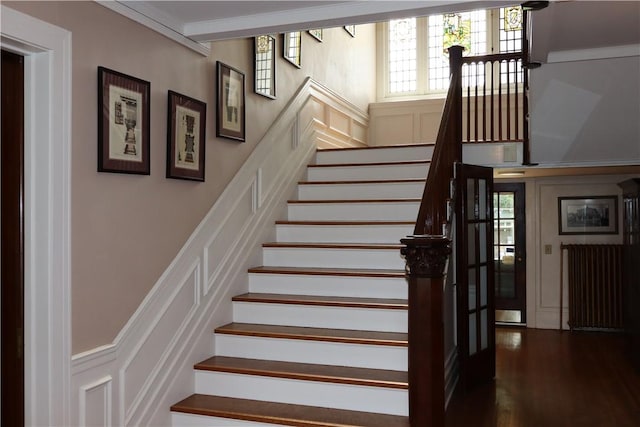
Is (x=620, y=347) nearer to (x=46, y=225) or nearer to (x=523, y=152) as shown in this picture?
(x=523, y=152)

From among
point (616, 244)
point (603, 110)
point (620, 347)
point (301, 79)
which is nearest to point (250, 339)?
point (301, 79)

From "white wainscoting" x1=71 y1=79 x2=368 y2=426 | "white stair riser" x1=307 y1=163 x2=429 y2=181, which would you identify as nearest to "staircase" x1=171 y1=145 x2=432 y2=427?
"white wainscoting" x1=71 y1=79 x2=368 y2=426

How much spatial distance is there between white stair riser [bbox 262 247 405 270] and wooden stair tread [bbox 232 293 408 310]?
14.7 inches

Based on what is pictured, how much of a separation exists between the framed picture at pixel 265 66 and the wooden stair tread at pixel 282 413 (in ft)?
7.39

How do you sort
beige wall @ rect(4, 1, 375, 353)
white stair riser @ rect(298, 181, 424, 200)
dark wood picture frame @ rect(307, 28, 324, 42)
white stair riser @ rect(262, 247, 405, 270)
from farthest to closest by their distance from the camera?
dark wood picture frame @ rect(307, 28, 324, 42) → white stair riser @ rect(298, 181, 424, 200) → white stair riser @ rect(262, 247, 405, 270) → beige wall @ rect(4, 1, 375, 353)

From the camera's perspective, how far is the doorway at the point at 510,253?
7.52 meters

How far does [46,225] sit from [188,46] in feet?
4.74

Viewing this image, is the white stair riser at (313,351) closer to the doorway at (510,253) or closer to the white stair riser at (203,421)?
the white stair riser at (203,421)

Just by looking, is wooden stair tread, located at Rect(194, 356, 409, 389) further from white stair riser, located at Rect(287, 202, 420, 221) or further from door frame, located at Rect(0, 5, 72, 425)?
white stair riser, located at Rect(287, 202, 420, 221)

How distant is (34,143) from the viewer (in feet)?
7.41

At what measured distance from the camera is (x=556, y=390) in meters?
4.51

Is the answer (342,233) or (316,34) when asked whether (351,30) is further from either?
(342,233)

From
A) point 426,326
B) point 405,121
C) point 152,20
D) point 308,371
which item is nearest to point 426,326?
point 426,326

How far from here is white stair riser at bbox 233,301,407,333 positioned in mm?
3338
